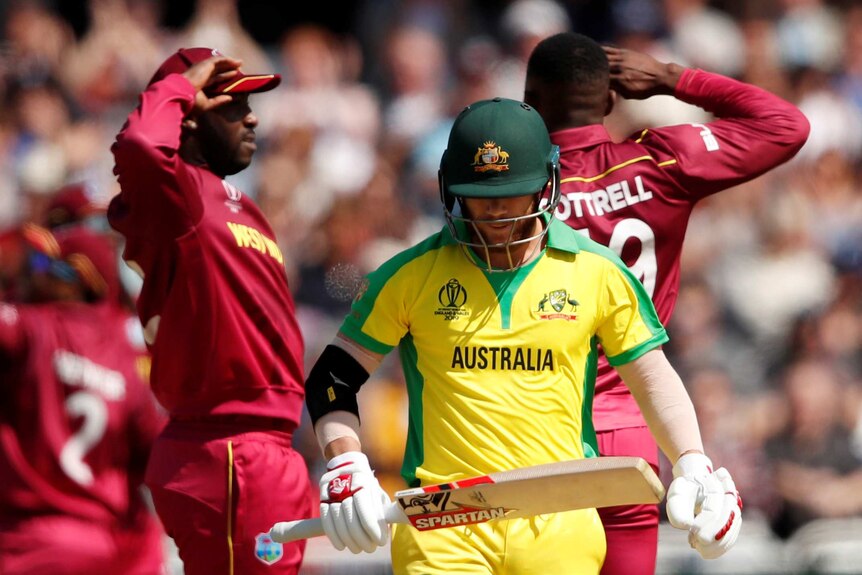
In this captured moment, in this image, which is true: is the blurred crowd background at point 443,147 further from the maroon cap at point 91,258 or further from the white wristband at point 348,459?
the white wristband at point 348,459

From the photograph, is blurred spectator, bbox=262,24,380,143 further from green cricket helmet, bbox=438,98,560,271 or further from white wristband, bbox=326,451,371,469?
white wristband, bbox=326,451,371,469

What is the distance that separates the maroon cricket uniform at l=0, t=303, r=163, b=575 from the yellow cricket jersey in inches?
100

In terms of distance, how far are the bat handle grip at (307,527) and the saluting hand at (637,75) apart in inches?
91.1

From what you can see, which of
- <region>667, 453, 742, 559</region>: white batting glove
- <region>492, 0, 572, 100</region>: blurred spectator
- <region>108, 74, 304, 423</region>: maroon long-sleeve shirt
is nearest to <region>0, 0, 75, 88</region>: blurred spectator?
<region>492, 0, 572, 100</region>: blurred spectator

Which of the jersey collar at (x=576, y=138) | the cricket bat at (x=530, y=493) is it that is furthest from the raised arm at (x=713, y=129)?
the cricket bat at (x=530, y=493)

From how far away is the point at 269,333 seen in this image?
558cm

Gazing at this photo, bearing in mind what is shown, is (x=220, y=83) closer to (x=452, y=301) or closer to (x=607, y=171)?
(x=607, y=171)

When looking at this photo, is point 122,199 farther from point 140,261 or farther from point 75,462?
point 75,462

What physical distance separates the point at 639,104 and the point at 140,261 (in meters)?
6.32

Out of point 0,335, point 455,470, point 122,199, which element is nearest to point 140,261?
point 122,199

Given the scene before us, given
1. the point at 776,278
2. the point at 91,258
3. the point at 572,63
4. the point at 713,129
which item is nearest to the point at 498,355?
the point at 572,63

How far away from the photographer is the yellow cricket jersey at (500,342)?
4363 mm

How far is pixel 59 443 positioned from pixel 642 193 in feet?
9.40

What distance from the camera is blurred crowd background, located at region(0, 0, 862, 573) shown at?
31.0ft
